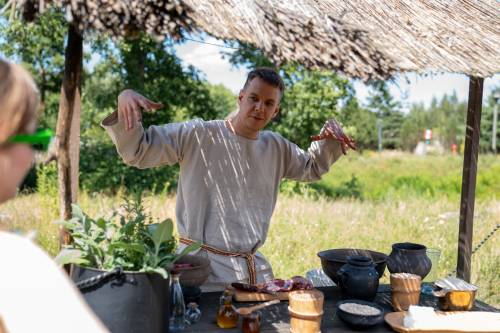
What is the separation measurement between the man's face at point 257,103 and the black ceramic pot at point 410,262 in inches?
36.7

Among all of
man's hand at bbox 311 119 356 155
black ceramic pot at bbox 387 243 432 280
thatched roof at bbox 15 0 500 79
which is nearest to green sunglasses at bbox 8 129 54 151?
thatched roof at bbox 15 0 500 79

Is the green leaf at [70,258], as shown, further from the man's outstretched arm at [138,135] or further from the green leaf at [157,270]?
the man's outstretched arm at [138,135]

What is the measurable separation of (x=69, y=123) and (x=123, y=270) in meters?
0.92

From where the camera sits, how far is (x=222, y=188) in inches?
107

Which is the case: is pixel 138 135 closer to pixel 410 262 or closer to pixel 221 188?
pixel 221 188

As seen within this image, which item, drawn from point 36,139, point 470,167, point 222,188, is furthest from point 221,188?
point 36,139

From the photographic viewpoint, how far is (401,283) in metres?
2.43

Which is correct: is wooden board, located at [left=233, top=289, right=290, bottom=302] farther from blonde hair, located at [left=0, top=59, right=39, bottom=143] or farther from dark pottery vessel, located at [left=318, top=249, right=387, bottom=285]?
blonde hair, located at [left=0, top=59, right=39, bottom=143]

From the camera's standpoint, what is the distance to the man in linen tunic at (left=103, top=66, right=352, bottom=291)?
2674 mm

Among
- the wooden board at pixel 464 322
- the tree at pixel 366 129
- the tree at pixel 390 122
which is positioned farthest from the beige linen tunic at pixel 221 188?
the tree at pixel 390 122

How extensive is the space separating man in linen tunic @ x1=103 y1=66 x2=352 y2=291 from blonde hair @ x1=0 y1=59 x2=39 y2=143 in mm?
1643

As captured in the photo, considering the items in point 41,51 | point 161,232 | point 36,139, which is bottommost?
point 161,232

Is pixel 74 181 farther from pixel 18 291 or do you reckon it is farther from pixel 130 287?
pixel 18 291

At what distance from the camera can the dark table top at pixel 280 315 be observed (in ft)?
7.04
